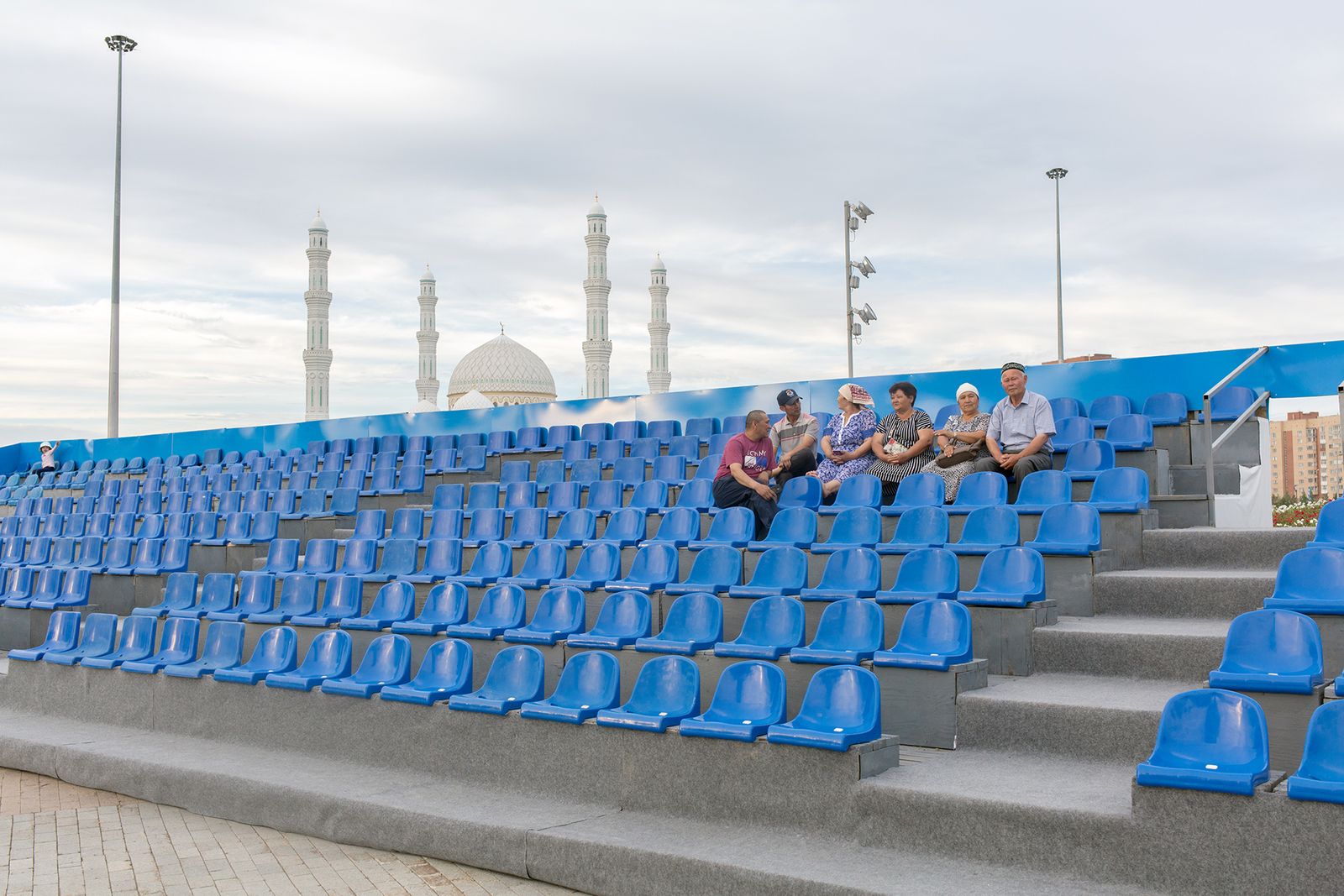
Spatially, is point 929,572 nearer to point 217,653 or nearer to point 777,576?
point 777,576

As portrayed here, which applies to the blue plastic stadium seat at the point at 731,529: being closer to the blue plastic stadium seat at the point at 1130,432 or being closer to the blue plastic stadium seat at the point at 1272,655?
the blue plastic stadium seat at the point at 1130,432

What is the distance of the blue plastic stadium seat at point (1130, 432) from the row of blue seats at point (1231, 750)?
13.4ft

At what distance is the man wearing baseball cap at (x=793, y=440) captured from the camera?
770 centimetres

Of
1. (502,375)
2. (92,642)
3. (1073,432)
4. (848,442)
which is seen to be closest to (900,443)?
(848,442)

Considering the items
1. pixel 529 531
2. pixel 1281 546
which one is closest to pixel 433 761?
pixel 529 531

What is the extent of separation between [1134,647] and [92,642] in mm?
6486

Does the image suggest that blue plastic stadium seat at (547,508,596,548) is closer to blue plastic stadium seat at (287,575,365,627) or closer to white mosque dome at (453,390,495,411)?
blue plastic stadium seat at (287,575,365,627)

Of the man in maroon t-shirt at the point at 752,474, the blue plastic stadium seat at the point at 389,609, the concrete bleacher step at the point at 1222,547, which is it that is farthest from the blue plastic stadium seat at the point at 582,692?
the concrete bleacher step at the point at 1222,547

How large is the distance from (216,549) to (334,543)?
1.99 metres

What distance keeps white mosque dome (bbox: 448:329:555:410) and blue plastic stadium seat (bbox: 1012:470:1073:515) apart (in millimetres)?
43076

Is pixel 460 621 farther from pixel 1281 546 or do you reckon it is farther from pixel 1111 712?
pixel 1281 546

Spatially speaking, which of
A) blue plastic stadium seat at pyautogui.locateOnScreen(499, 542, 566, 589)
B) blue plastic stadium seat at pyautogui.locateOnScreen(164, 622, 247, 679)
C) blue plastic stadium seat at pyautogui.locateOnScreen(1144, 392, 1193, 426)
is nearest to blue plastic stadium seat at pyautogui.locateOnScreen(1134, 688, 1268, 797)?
blue plastic stadium seat at pyautogui.locateOnScreen(499, 542, 566, 589)

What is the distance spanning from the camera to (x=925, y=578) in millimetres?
5363

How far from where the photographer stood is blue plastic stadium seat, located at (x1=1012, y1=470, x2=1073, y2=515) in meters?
6.41
